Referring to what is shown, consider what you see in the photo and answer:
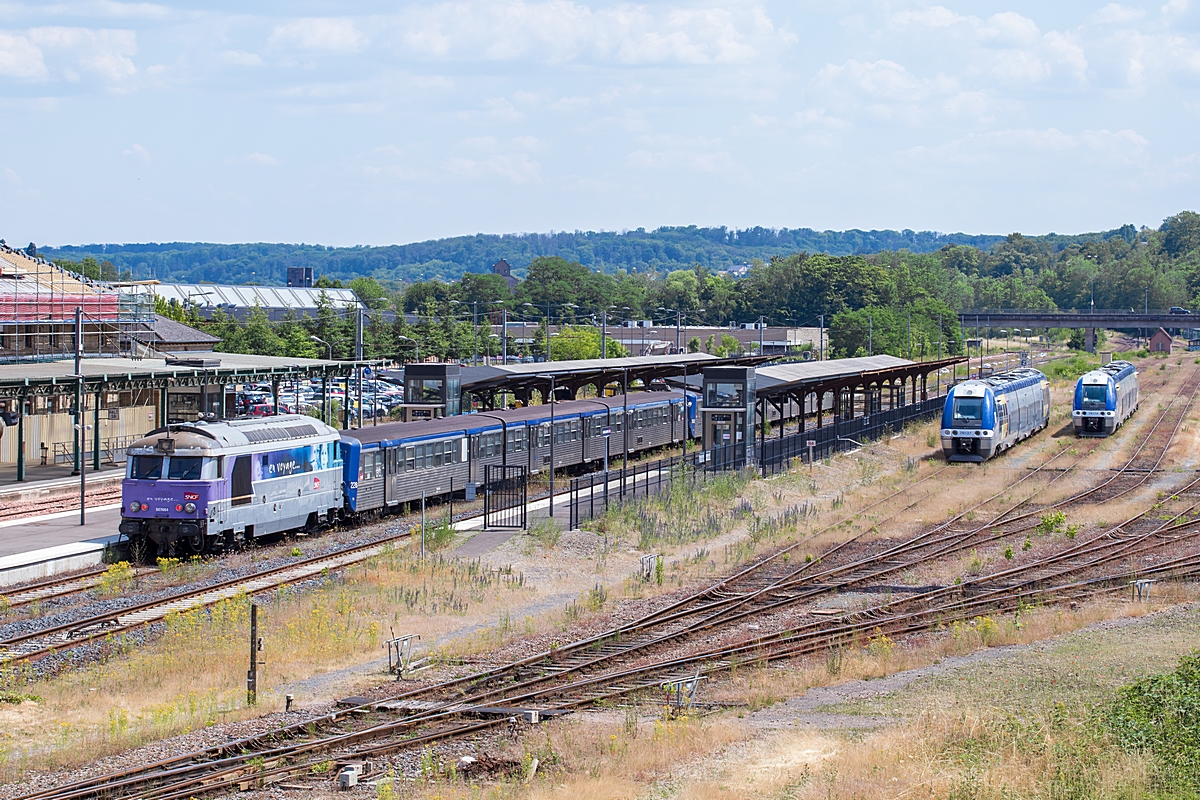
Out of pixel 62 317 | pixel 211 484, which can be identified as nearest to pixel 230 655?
pixel 211 484

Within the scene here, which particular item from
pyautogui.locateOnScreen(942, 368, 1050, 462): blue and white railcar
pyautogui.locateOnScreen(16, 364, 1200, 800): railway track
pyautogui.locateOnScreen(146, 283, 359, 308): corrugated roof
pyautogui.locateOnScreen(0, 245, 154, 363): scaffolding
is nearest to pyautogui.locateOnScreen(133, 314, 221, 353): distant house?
pyautogui.locateOnScreen(0, 245, 154, 363): scaffolding

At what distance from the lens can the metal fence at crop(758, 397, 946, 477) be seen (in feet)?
162

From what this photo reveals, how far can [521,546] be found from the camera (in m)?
33.5

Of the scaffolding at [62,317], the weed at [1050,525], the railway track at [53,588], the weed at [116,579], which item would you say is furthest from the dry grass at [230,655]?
the scaffolding at [62,317]

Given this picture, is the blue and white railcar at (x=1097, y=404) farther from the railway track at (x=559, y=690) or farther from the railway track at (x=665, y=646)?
the railway track at (x=559, y=690)

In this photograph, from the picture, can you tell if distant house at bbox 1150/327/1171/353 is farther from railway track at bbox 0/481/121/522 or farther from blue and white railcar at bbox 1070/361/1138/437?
railway track at bbox 0/481/121/522

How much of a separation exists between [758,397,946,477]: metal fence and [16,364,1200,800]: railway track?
1225cm

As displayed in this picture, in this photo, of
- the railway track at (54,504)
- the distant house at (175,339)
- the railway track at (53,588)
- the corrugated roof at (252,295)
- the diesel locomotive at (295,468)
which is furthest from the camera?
the corrugated roof at (252,295)

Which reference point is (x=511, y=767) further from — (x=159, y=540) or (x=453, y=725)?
(x=159, y=540)

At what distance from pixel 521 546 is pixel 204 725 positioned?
52.7 ft

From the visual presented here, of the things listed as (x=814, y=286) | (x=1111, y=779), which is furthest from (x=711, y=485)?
(x=814, y=286)

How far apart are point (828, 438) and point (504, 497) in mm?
18939

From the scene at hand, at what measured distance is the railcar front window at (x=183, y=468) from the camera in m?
30.0

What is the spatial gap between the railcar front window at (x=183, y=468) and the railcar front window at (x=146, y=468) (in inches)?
12.2
